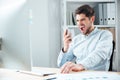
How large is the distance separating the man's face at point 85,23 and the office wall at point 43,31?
0.26 metres

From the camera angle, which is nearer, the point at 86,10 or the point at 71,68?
the point at 71,68

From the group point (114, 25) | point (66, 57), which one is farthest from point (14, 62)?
point (114, 25)

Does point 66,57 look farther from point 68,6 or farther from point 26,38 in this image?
point 26,38

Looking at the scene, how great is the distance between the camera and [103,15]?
197 cm

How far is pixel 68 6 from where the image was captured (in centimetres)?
196

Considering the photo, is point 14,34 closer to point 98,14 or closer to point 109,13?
point 98,14

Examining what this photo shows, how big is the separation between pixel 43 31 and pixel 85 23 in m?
0.45

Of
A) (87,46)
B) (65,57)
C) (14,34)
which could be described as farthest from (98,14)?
(14,34)

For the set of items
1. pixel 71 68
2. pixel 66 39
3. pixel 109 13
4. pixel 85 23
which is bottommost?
pixel 71 68

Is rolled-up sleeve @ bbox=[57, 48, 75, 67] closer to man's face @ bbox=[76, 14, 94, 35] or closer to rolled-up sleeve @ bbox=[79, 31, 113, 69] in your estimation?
rolled-up sleeve @ bbox=[79, 31, 113, 69]

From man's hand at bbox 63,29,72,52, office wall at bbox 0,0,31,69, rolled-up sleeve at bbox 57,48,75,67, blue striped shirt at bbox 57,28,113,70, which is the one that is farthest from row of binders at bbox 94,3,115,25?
office wall at bbox 0,0,31,69

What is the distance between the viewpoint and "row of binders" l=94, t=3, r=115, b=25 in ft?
6.36

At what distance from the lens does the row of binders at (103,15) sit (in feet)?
6.34

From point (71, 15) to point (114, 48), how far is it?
547 millimetres
